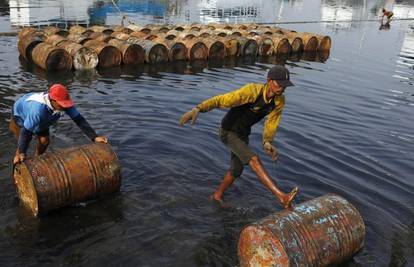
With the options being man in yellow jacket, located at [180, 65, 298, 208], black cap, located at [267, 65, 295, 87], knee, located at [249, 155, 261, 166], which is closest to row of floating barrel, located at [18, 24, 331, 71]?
man in yellow jacket, located at [180, 65, 298, 208]

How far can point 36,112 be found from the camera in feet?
20.0

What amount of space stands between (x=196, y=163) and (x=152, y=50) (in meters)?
11.6

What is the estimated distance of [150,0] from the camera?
53781mm

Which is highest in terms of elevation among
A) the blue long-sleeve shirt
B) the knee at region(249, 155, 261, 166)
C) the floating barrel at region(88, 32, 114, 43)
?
the floating barrel at region(88, 32, 114, 43)

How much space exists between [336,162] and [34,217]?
6.69 m

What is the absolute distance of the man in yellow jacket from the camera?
18.3 ft

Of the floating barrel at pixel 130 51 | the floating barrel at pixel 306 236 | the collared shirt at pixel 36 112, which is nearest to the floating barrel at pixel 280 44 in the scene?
the floating barrel at pixel 130 51

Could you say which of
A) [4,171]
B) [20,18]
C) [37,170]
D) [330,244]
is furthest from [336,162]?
[20,18]

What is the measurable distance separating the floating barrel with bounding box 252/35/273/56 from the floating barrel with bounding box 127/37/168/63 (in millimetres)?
6497

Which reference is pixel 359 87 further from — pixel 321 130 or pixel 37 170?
pixel 37 170

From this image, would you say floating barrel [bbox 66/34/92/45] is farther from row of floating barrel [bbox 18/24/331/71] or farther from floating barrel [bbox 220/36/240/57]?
floating barrel [bbox 220/36/240/57]

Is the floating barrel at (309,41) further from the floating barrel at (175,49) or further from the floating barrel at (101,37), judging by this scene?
the floating barrel at (101,37)

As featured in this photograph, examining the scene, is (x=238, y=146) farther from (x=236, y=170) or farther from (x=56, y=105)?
(x=56, y=105)

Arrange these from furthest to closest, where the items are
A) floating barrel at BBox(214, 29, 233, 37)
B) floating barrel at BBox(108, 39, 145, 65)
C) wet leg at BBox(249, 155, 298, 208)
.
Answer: floating barrel at BBox(214, 29, 233, 37)
floating barrel at BBox(108, 39, 145, 65)
wet leg at BBox(249, 155, 298, 208)
